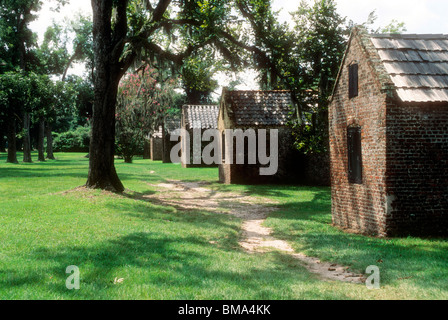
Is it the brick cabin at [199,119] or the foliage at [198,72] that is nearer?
the foliage at [198,72]

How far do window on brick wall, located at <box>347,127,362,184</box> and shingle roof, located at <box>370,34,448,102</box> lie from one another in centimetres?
170

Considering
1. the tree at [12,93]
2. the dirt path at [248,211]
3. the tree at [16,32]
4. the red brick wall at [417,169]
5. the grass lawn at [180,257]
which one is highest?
the tree at [16,32]

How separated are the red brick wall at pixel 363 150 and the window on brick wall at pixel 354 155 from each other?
0.15m

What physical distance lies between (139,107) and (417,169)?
37611mm

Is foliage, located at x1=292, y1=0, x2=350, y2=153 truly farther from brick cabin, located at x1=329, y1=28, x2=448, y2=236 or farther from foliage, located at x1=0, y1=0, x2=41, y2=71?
foliage, located at x1=0, y1=0, x2=41, y2=71

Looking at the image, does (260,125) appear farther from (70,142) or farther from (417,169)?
(70,142)

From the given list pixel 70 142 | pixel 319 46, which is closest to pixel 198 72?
pixel 319 46

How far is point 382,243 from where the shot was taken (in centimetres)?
900

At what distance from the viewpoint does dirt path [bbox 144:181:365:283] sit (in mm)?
→ 7352

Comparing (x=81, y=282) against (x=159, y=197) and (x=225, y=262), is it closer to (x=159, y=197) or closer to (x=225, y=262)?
(x=225, y=262)

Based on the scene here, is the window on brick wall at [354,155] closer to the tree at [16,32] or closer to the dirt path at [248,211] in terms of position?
the dirt path at [248,211]

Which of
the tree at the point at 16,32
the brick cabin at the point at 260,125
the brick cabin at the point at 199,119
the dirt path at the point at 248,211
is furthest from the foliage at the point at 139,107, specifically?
the dirt path at the point at 248,211

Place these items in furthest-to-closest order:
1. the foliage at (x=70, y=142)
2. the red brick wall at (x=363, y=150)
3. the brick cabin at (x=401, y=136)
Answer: the foliage at (x=70, y=142) → the red brick wall at (x=363, y=150) → the brick cabin at (x=401, y=136)

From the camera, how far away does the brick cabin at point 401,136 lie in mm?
9578
